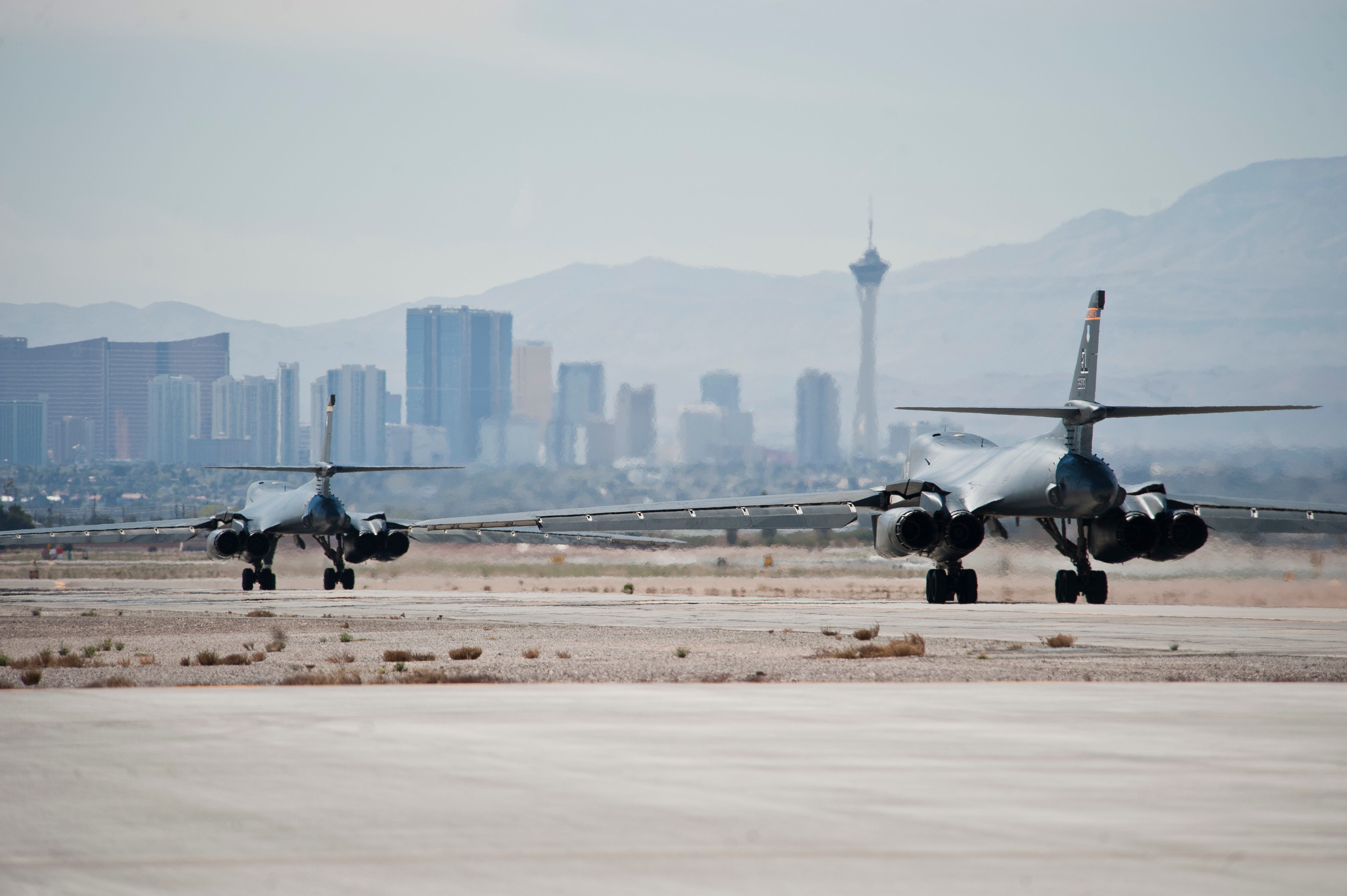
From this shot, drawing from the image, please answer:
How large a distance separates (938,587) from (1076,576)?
11.9 feet

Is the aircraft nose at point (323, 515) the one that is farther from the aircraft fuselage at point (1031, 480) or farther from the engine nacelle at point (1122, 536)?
the engine nacelle at point (1122, 536)

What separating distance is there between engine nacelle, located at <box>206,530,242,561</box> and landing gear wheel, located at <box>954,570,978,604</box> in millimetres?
27404

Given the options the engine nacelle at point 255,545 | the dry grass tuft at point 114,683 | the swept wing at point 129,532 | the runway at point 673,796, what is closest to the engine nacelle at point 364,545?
the engine nacelle at point 255,545

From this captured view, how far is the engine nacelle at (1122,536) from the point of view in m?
34.9

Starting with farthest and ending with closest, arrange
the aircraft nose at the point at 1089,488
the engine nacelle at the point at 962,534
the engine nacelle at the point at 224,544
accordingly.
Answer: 1. the engine nacelle at the point at 224,544
2. the engine nacelle at the point at 962,534
3. the aircraft nose at the point at 1089,488

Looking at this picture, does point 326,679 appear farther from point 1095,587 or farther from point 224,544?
point 224,544

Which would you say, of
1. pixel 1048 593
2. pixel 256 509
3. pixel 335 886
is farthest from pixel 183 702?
pixel 256 509

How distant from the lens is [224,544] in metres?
52.3

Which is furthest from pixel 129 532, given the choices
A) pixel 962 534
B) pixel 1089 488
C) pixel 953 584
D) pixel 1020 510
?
pixel 1089 488

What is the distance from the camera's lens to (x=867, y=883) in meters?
6.53

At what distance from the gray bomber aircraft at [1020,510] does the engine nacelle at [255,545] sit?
50.9ft

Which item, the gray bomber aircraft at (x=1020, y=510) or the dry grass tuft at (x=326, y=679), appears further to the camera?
the gray bomber aircraft at (x=1020, y=510)

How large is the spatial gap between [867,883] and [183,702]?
32.0ft

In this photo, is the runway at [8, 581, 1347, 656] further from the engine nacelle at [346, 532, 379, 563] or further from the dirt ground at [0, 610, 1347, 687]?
the dirt ground at [0, 610, 1347, 687]
